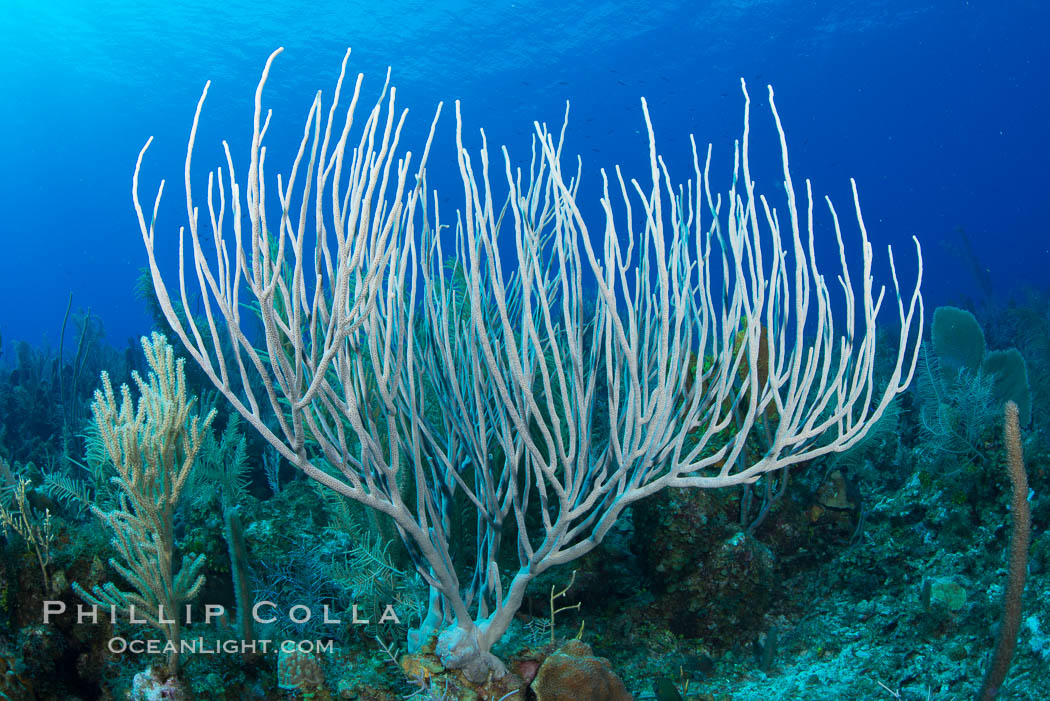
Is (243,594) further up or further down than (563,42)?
further down

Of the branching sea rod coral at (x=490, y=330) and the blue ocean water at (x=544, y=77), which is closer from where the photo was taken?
the branching sea rod coral at (x=490, y=330)

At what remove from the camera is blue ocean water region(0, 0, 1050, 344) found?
29.0m

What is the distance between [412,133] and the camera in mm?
45281

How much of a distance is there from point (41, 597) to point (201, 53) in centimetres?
3839

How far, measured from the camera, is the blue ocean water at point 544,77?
29.0m

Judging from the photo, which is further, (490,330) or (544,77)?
(544,77)

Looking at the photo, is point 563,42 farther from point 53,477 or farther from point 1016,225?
point 1016,225

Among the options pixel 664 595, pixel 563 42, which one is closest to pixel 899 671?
pixel 664 595

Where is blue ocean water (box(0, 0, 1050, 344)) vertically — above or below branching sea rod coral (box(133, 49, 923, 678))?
above

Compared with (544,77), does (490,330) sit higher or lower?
lower

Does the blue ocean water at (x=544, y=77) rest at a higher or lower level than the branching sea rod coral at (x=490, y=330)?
higher

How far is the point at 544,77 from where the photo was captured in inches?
1388

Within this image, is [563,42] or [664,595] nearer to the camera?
[664,595]

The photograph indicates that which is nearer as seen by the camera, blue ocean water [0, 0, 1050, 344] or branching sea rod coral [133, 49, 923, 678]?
branching sea rod coral [133, 49, 923, 678]
